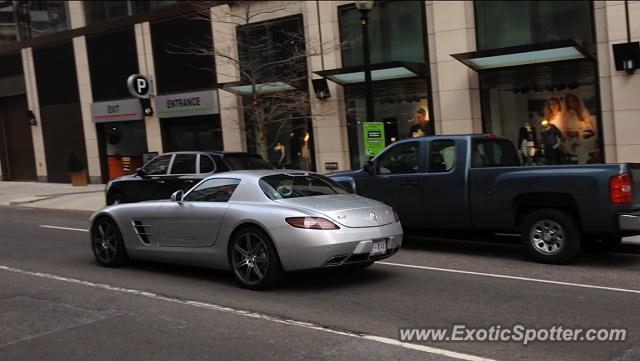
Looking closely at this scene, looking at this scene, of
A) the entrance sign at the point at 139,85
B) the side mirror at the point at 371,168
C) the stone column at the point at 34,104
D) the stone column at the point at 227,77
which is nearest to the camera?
the side mirror at the point at 371,168

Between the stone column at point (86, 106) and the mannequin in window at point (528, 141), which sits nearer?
the mannequin in window at point (528, 141)

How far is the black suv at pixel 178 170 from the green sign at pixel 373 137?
2.20m

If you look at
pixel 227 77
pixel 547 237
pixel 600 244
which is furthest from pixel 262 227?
pixel 227 77

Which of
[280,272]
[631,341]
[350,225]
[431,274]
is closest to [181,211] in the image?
[280,272]

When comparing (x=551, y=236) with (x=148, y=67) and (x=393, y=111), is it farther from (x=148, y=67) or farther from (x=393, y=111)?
(x=148, y=67)

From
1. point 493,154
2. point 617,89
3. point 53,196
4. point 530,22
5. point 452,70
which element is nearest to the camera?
point 493,154

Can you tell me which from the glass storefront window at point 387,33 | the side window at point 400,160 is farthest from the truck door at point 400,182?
the glass storefront window at point 387,33

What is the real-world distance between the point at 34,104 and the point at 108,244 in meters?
23.1

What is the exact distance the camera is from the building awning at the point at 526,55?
14438mm

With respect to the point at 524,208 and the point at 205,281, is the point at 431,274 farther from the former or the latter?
the point at 205,281

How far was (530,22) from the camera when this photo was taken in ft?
52.7

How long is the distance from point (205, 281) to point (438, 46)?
11.5m

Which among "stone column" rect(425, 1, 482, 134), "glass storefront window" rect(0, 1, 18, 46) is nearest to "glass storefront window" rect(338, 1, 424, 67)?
"stone column" rect(425, 1, 482, 134)

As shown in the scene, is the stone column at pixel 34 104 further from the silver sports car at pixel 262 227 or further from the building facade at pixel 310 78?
the silver sports car at pixel 262 227
